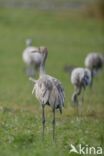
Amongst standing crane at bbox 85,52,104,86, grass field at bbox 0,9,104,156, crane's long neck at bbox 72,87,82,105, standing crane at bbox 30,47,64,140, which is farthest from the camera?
standing crane at bbox 85,52,104,86

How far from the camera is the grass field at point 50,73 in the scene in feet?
37.7

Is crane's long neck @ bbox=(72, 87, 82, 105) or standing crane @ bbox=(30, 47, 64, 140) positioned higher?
standing crane @ bbox=(30, 47, 64, 140)

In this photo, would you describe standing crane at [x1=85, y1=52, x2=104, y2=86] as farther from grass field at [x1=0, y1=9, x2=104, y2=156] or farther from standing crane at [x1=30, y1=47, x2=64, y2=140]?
standing crane at [x1=30, y1=47, x2=64, y2=140]

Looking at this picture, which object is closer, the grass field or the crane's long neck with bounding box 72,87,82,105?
the grass field

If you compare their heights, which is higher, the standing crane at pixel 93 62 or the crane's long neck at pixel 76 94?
the standing crane at pixel 93 62

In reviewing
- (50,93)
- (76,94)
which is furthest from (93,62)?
(50,93)

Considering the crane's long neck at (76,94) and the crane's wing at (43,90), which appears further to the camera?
the crane's long neck at (76,94)

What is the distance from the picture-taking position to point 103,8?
4847cm

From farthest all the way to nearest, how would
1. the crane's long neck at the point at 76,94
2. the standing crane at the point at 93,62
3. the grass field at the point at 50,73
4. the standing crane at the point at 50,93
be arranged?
the standing crane at the point at 93,62 < the crane's long neck at the point at 76,94 < the standing crane at the point at 50,93 < the grass field at the point at 50,73

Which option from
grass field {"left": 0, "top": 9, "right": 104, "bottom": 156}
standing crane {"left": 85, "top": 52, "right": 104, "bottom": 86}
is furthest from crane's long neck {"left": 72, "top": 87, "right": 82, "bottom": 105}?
standing crane {"left": 85, "top": 52, "right": 104, "bottom": 86}

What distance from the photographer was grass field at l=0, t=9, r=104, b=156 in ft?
37.7

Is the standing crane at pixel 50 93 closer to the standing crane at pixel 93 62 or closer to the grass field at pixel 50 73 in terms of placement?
the grass field at pixel 50 73

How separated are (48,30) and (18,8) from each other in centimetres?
766

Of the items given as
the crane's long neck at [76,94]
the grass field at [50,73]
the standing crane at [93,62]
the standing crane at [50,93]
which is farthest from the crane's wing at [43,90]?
the standing crane at [93,62]
